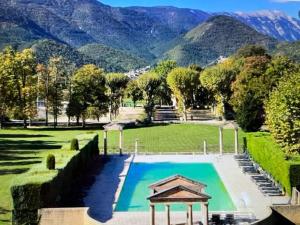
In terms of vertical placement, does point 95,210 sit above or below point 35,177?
below

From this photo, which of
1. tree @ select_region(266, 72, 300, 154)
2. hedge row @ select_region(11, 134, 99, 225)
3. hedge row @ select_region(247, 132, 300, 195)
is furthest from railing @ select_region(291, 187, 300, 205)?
hedge row @ select_region(11, 134, 99, 225)

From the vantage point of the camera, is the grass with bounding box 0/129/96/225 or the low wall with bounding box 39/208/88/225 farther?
the grass with bounding box 0/129/96/225

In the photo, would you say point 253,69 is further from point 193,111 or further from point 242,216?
point 242,216

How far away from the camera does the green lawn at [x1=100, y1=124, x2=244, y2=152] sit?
156 ft

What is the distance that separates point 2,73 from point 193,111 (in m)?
34.7

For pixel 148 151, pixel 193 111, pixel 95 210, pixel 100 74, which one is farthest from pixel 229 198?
pixel 193 111

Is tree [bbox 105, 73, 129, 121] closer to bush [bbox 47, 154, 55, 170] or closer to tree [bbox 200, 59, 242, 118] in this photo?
tree [bbox 200, 59, 242, 118]

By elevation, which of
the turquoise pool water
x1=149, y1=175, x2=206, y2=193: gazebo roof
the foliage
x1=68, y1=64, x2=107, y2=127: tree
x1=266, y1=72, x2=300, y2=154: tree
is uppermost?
the foliage

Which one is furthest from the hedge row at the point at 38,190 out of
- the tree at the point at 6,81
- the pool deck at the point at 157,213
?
the tree at the point at 6,81

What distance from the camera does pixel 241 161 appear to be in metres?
39.8

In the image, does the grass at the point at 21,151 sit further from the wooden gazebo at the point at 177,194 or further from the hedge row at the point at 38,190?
the wooden gazebo at the point at 177,194

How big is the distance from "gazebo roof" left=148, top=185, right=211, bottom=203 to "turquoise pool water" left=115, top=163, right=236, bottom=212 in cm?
686

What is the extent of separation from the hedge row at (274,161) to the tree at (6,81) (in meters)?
35.7

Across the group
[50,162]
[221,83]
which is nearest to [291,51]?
[221,83]
